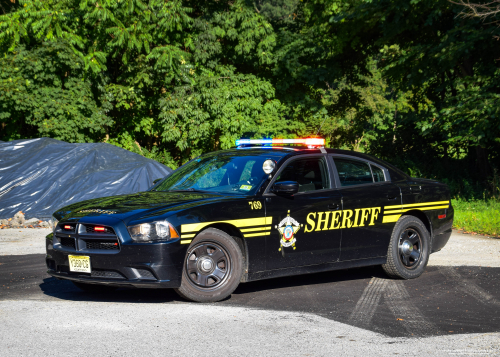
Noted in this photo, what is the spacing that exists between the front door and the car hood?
0.70 m

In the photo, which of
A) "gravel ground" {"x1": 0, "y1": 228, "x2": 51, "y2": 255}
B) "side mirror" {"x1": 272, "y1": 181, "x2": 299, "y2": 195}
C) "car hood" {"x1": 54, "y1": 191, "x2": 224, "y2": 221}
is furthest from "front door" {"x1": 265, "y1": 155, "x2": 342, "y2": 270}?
"gravel ground" {"x1": 0, "y1": 228, "x2": 51, "y2": 255}

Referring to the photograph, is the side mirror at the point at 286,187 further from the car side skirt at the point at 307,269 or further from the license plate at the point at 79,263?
the license plate at the point at 79,263

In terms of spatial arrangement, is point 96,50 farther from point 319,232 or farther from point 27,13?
point 319,232

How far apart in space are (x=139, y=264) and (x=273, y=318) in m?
1.33

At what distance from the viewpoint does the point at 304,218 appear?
6684mm

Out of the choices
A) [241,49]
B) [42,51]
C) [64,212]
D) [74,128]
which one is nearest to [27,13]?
[42,51]

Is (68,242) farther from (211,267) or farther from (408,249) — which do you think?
(408,249)

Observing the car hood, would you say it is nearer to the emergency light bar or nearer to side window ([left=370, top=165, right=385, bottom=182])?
the emergency light bar

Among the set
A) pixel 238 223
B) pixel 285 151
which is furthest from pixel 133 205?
pixel 285 151

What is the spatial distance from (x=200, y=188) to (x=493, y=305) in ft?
10.7

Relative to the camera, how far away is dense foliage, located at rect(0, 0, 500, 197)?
19844 mm

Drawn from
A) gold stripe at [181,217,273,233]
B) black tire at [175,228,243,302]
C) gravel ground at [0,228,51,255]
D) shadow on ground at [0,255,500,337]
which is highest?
gold stripe at [181,217,273,233]

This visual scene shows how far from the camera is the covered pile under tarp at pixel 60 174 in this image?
49.5ft

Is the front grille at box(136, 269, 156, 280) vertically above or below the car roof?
below
